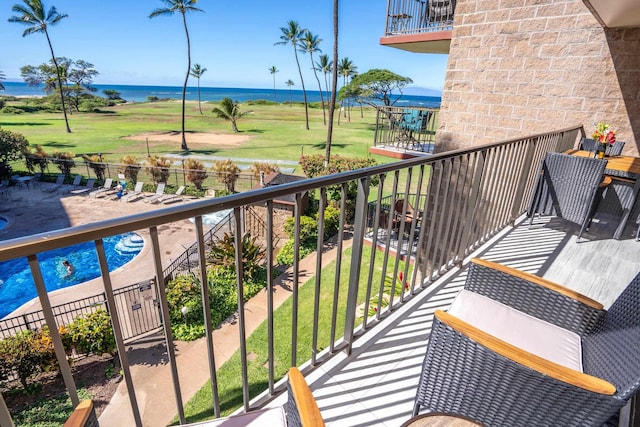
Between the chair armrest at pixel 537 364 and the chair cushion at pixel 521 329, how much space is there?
405 mm

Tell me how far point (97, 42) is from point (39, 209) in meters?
78.9

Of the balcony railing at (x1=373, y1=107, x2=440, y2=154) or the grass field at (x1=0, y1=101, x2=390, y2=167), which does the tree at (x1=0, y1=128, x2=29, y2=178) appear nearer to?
the grass field at (x1=0, y1=101, x2=390, y2=167)

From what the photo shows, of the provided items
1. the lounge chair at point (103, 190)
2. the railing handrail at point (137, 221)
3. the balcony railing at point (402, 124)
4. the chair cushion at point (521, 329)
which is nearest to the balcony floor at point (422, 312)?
the chair cushion at point (521, 329)

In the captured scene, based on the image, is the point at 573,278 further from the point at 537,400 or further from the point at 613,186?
the point at 537,400

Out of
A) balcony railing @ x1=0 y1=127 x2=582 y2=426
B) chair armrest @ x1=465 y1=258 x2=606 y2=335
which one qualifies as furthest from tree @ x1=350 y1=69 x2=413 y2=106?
chair armrest @ x1=465 y1=258 x2=606 y2=335

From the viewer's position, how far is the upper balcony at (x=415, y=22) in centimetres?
691

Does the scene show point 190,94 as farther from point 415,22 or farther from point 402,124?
point 415,22

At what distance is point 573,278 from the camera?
8.65 ft

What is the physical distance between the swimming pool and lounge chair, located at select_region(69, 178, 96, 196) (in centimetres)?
589

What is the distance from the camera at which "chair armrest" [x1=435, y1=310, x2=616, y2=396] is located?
38.1 inches

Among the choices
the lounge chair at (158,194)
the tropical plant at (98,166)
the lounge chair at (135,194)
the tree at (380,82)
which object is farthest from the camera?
the tree at (380,82)

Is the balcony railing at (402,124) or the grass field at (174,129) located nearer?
the balcony railing at (402,124)

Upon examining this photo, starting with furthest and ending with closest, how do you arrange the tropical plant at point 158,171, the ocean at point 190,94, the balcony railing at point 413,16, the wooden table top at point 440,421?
1. the ocean at point 190,94
2. the tropical plant at point 158,171
3. the balcony railing at point 413,16
4. the wooden table top at point 440,421

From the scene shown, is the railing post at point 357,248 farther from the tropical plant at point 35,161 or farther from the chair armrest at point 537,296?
the tropical plant at point 35,161
